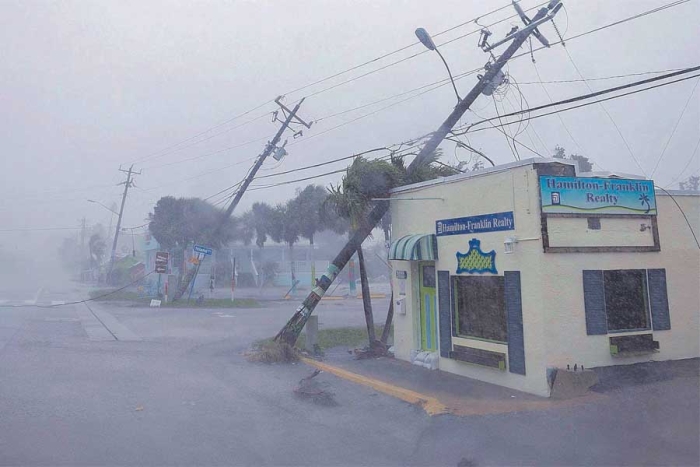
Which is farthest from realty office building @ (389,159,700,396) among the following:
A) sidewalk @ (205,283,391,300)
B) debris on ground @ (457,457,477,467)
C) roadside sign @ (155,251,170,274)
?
sidewalk @ (205,283,391,300)

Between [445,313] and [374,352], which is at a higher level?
[445,313]

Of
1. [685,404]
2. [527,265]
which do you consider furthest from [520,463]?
[527,265]

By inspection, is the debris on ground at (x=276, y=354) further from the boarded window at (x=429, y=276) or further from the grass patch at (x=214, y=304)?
the grass patch at (x=214, y=304)

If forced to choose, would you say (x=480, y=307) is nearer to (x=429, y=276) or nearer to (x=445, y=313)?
(x=445, y=313)

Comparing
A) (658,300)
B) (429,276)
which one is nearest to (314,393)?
(429,276)

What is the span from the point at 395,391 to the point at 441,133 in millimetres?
6311

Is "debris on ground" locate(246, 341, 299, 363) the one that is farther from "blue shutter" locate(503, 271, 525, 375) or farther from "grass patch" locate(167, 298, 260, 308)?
"grass patch" locate(167, 298, 260, 308)

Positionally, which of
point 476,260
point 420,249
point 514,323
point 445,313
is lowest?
point 514,323

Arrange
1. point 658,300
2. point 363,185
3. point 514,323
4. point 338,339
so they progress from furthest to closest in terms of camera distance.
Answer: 1. point 338,339
2. point 363,185
3. point 658,300
4. point 514,323

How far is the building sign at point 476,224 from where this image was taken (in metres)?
10.5

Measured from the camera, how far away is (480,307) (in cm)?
1127

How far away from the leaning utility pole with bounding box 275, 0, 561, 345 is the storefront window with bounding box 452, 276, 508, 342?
313 cm

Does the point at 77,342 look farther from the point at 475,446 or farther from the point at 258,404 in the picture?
the point at 475,446

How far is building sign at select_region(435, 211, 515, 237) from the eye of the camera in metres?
10.5
